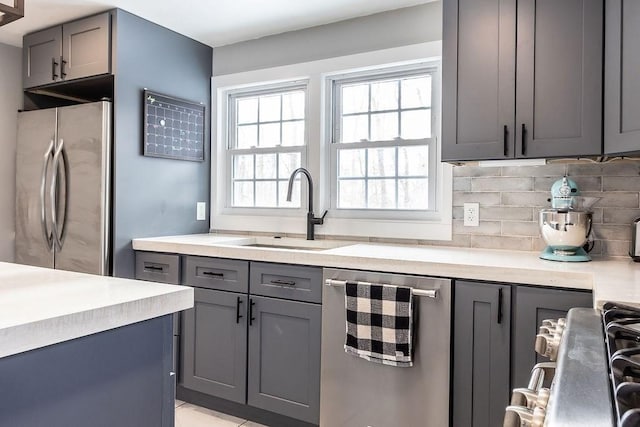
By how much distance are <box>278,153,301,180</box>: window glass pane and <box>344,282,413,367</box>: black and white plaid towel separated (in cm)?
132

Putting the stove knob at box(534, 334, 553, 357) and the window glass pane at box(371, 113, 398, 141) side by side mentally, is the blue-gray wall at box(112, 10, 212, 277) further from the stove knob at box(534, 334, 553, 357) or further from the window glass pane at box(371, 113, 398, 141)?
the stove knob at box(534, 334, 553, 357)

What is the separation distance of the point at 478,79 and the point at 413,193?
846 mm

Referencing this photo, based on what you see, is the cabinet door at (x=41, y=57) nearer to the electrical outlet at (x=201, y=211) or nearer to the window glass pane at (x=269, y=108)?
the electrical outlet at (x=201, y=211)

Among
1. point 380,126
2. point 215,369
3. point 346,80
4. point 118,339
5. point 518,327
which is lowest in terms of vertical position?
point 215,369

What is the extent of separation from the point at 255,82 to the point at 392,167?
1.19 metres

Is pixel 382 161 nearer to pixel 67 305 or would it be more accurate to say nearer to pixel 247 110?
pixel 247 110

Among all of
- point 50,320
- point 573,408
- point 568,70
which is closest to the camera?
point 573,408

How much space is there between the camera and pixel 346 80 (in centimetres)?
299

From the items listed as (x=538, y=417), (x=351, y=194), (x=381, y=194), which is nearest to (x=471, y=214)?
(x=381, y=194)

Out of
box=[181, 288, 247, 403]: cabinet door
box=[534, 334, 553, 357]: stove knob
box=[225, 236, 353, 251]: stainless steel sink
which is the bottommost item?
box=[181, 288, 247, 403]: cabinet door

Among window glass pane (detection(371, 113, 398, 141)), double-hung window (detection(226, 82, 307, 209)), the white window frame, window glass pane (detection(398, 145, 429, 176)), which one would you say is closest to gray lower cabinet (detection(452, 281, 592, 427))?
the white window frame

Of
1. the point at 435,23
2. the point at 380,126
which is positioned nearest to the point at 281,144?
the point at 380,126

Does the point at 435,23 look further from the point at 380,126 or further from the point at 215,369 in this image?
the point at 215,369

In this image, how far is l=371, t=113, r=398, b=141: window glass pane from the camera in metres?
2.86
